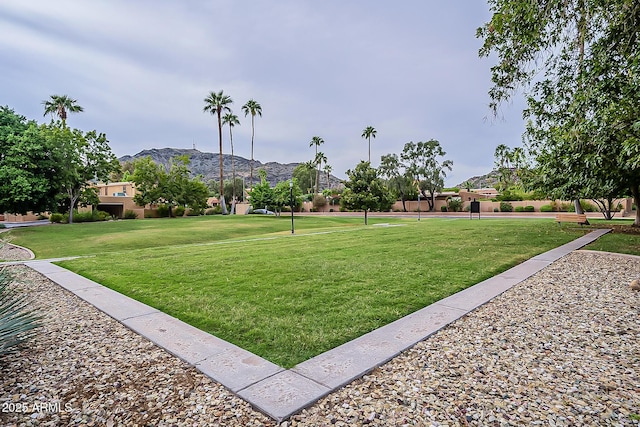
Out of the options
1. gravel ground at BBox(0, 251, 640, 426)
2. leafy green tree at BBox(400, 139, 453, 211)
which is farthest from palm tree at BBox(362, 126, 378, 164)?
gravel ground at BBox(0, 251, 640, 426)

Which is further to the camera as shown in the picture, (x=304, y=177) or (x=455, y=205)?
(x=304, y=177)

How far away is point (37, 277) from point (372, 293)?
714 centimetres

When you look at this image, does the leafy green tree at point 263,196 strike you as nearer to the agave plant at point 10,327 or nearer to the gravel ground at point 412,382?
the gravel ground at point 412,382

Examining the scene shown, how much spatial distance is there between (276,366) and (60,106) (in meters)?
42.8

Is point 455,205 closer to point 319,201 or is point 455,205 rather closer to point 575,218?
point 319,201

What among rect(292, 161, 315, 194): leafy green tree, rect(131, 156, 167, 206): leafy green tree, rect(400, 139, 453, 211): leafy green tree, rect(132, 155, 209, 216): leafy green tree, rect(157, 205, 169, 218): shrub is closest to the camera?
rect(131, 156, 167, 206): leafy green tree

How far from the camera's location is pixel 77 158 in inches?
955

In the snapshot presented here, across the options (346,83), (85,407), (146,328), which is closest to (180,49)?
(346,83)

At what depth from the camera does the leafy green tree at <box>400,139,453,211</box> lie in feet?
142

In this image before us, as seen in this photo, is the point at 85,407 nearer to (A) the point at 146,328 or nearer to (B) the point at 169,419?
(B) the point at 169,419

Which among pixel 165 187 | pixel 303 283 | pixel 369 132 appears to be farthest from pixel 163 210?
pixel 303 283

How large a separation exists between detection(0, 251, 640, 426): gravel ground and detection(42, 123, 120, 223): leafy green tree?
22.4 meters

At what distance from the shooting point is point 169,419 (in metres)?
2.16

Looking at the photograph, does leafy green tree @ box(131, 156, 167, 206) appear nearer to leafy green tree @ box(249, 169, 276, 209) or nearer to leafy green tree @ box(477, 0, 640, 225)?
leafy green tree @ box(249, 169, 276, 209)
